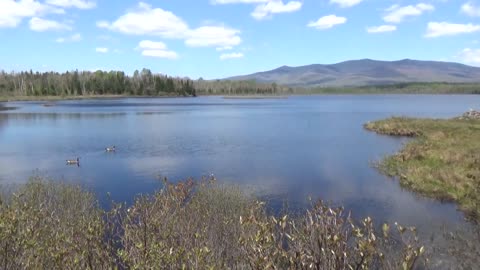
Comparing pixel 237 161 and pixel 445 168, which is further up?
pixel 445 168

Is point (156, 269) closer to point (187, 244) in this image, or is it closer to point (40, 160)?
point (187, 244)

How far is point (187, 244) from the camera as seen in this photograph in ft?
43.0

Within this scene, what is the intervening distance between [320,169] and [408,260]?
3523 cm

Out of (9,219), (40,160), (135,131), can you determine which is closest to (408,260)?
(9,219)

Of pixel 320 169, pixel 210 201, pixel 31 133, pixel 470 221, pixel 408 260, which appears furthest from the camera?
pixel 31 133

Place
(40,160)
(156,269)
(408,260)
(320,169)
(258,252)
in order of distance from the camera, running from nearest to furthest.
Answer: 1. (408,260)
2. (258,252)
3. (156,269)
4. (320,169)
5. (40,160)

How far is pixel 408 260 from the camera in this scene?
5469mm

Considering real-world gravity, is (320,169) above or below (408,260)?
below

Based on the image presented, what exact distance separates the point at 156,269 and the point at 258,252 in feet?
6.82

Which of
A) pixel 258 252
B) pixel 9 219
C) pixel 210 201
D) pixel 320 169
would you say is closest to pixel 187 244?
pixel 9 219

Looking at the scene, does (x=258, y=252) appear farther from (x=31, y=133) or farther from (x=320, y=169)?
(x=31, y=133)

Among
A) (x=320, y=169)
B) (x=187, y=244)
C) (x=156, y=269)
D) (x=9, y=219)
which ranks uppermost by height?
(x=9, y=219)

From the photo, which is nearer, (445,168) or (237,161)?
(445,168)

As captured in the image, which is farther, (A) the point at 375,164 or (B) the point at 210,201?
(A) the point at 375,164
